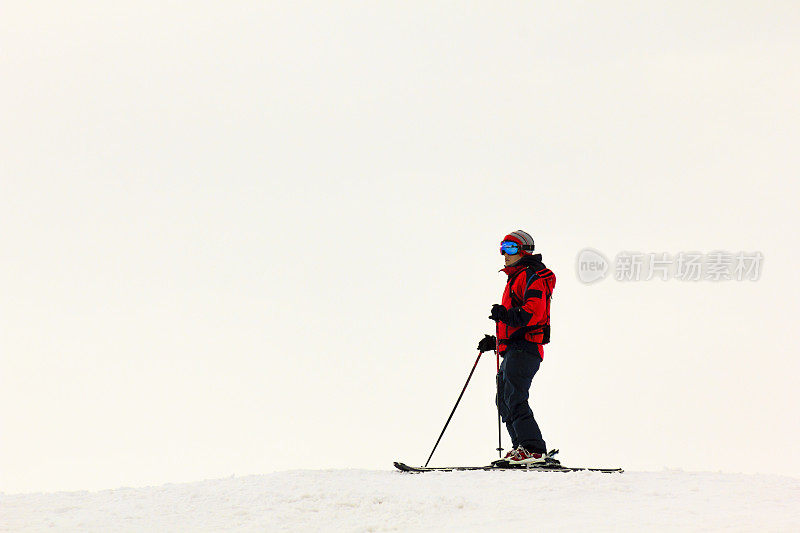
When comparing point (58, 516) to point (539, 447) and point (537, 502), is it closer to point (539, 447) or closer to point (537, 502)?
point (537, 502)

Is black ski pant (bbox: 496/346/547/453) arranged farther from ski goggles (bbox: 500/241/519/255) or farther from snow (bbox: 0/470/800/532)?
ski goggles (bbox: 500/241/519/255)

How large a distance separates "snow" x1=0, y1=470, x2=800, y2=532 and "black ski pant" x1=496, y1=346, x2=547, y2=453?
3.38 feet

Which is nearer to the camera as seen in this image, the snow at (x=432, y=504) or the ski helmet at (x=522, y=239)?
the snow at (x=432, y=504)

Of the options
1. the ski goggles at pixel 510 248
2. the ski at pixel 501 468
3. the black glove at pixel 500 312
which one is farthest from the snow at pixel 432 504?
the ski goggles at pixel 510 248

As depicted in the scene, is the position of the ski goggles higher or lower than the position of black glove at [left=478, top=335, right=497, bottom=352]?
higher

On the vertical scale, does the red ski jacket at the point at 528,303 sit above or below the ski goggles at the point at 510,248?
below

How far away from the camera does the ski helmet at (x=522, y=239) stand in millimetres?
10570

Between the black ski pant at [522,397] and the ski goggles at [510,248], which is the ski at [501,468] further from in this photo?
the ski goggles at [510,248]

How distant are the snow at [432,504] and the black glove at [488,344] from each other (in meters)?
1.98

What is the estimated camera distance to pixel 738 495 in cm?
790

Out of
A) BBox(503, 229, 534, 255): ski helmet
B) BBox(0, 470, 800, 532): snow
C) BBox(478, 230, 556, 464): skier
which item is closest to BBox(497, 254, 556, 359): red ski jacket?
BBox(478, 230, 556, 464): skier

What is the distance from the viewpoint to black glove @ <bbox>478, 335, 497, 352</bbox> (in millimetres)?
10859

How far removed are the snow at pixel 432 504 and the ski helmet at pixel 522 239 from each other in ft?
9.01

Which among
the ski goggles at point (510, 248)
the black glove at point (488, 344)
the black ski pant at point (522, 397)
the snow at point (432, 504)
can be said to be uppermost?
the ski goggles at point (510, 248)
